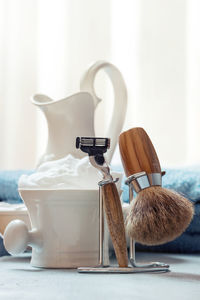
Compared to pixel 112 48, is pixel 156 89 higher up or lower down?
lower down

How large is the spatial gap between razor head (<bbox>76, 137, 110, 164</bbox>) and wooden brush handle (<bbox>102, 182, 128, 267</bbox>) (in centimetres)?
3

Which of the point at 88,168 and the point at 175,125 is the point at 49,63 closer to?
the point at 175,125

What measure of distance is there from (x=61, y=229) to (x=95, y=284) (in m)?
0.11

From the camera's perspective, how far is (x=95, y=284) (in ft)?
1.19

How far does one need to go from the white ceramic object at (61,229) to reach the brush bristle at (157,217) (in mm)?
56

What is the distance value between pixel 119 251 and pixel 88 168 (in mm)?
100

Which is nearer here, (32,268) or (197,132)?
(32,268)

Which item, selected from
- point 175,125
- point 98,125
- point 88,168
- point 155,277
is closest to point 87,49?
point 98,125

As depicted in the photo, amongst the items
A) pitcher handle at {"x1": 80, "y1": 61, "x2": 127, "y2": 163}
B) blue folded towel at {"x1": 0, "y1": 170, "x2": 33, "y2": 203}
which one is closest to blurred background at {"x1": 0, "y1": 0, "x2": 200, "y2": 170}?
blue folded towel at {"x1": 0, "y1": 170, "x2": 33, "y2": 203}

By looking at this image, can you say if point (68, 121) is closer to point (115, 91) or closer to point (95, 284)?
point (115, 91)

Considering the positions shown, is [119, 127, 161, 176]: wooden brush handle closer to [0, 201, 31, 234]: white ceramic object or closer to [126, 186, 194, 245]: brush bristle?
[126, 186, 194, 245]: brush bristle

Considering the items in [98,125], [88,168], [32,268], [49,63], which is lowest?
[32,268]

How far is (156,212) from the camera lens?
0.41 metres

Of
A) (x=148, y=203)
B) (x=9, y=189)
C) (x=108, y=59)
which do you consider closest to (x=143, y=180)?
(x=148, y=203)
